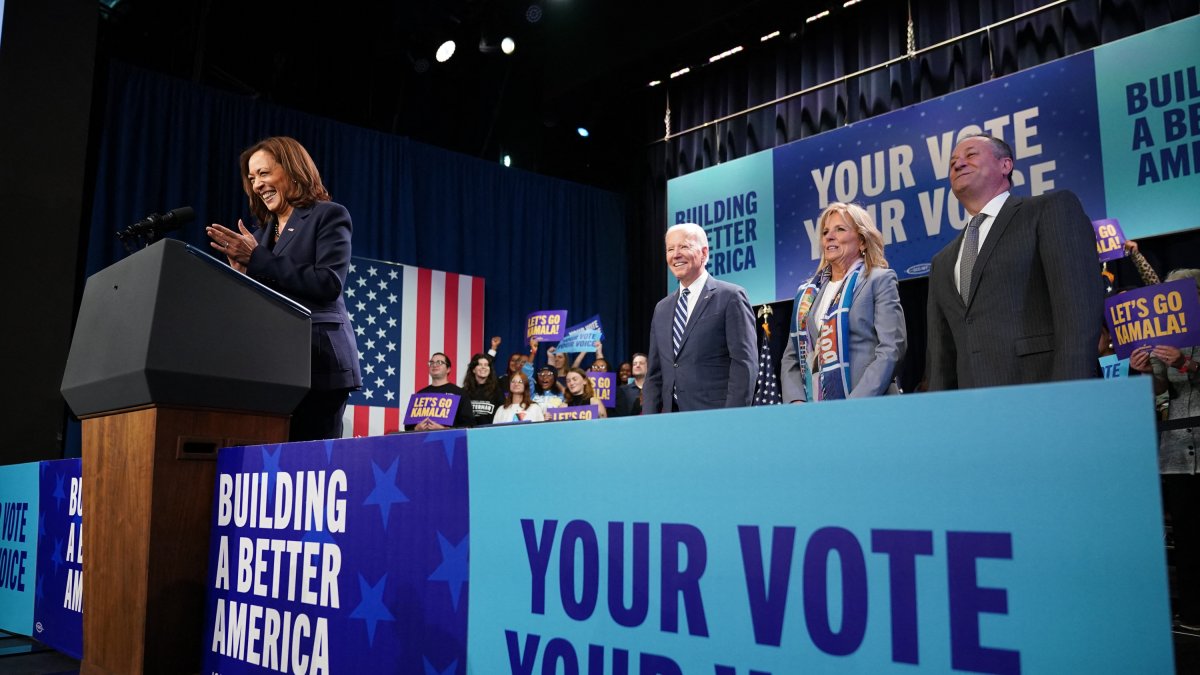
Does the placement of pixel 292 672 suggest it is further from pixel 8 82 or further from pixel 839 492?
pixel 8 82

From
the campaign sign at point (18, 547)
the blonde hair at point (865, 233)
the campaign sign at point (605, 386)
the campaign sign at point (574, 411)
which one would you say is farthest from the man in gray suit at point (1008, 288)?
the campaign sign at point (605, 386)

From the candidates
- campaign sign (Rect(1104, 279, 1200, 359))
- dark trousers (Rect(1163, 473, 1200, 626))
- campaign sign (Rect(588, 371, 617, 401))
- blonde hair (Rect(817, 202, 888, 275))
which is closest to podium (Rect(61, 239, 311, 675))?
blonde hair (Rect(817, 202, 888, 275))

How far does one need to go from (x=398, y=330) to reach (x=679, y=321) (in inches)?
200

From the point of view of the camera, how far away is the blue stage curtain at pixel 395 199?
622 centimetres

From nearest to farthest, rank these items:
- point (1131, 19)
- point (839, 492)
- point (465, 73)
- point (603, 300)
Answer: point (839, 492), point (1131, 19), point (465, 73), point (603, 300)

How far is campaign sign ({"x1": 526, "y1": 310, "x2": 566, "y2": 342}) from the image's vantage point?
7137 mm

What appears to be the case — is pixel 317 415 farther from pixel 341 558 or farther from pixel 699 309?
pixel 699 309

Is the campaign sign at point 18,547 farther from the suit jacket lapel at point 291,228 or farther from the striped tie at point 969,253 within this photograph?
the striped tie at point 969,253

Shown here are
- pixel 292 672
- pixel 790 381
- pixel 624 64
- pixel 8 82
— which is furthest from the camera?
pixel 624 64

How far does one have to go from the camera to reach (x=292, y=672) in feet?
4.65

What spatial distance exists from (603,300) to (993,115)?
455 cm

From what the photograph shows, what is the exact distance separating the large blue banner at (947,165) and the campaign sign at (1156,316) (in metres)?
2.19

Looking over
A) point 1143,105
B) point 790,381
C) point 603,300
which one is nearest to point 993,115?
point 1143,105

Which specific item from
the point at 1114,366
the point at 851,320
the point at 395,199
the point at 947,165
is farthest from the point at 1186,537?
the point at 395,199
